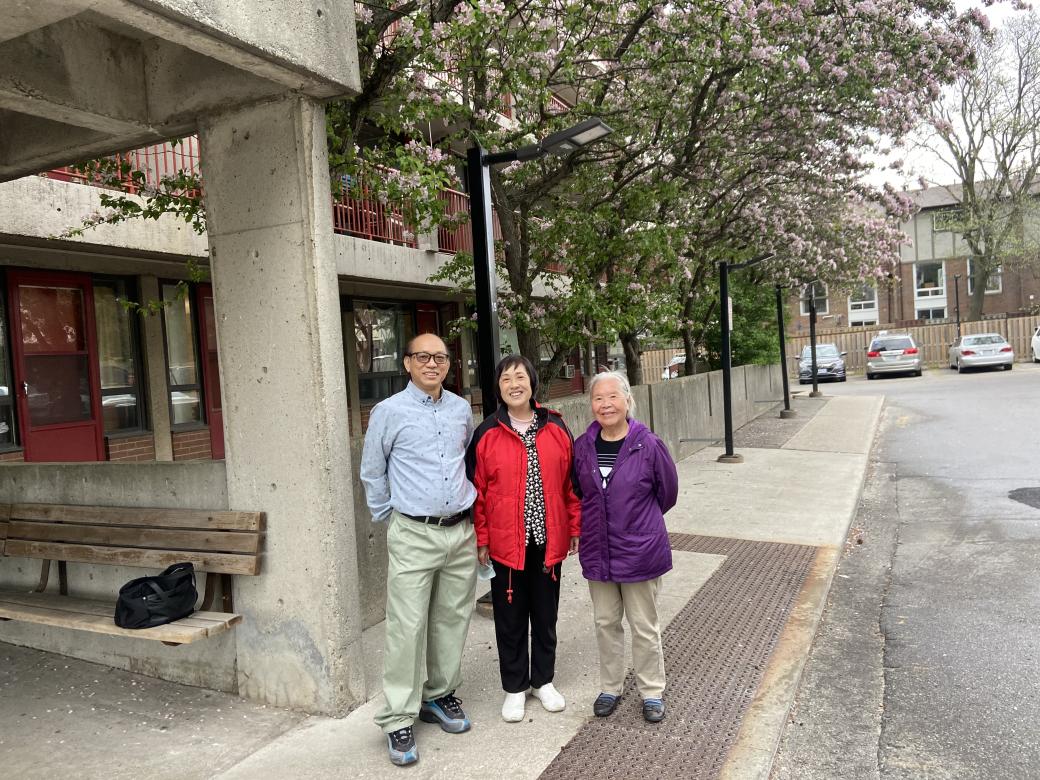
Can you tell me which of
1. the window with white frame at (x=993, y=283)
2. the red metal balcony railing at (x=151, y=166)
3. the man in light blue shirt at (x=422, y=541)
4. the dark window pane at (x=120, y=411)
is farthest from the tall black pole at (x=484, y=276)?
the window with white frame at (x=993, y=283)

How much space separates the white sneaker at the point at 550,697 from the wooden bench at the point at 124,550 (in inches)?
60.0

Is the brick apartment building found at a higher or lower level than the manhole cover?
higher

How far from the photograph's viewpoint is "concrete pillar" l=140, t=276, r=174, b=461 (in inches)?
400

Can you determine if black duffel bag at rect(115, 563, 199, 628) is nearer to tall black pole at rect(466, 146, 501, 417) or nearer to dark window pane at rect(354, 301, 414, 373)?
tall black pole at rect(466, 146, 501, 417)

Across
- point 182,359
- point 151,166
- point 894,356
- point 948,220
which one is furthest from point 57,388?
point 948,220

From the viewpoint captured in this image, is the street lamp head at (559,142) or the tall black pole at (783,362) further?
the tall black pole at (783,362)

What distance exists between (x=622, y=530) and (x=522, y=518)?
0.47m

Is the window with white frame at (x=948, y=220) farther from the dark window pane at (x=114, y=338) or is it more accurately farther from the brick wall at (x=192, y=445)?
the dark window pane at (x=114, y=338)

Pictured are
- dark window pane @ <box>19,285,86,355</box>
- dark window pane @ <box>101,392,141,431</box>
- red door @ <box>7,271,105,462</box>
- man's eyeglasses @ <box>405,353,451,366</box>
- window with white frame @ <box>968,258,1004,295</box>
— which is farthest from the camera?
window with white frame @ <box>968,258,1004,295</box>

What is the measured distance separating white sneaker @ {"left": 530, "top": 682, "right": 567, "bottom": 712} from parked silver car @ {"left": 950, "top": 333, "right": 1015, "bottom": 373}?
3047 centimetres

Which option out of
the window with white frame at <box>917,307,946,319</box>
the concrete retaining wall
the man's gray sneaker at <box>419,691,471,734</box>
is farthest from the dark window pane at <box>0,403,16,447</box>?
the window with white frame at <box>917,307,946,319</box>

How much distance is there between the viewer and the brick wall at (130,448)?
31.8ft

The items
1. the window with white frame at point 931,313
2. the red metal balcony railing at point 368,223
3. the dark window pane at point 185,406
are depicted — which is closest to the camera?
the dark window pane at point 185,406

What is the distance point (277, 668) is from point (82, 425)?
6774mm
